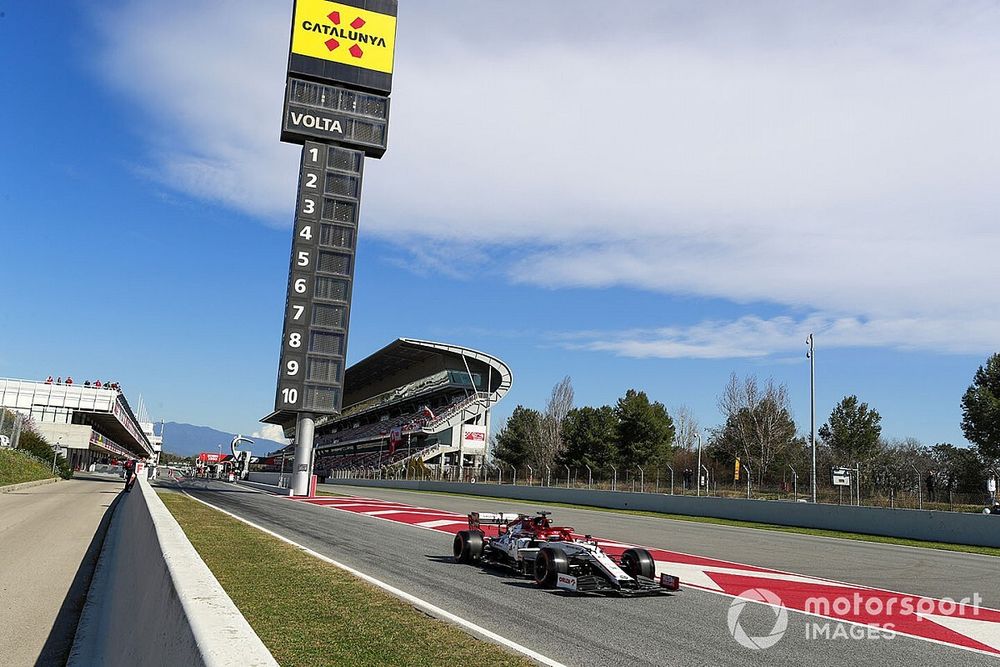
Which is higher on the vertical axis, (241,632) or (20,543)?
(241,632)

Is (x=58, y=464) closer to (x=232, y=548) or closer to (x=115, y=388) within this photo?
(x=115, y=388)

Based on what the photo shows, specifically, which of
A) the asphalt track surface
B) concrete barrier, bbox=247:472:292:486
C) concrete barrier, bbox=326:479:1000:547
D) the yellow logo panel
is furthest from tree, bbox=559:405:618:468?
the asphalt track surface

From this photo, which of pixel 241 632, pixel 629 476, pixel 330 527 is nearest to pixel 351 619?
pixel 241 632

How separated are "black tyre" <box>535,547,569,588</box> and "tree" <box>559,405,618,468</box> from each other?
201ft

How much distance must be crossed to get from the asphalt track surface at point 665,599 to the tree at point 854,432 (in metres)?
57.6

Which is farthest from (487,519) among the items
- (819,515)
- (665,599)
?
(819,515)

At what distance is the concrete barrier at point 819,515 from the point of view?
21469 millimetres

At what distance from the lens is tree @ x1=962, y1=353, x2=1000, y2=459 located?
50906 millimetres

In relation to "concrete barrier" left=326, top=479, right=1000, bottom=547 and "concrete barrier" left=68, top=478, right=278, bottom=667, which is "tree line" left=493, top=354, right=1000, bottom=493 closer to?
"concrete barrier" left=326, top=479, right=1000, bottom=547

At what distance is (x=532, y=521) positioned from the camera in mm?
11906

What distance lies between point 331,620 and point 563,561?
360cm

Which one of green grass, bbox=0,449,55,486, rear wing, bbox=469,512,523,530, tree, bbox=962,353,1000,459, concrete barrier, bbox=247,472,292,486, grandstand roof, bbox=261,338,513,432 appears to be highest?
grandstand roof, bbox=261,338,513,432

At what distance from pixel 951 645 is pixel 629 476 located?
3087 centimetres

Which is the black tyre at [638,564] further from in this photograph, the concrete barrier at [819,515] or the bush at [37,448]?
the bush at [37,448]
